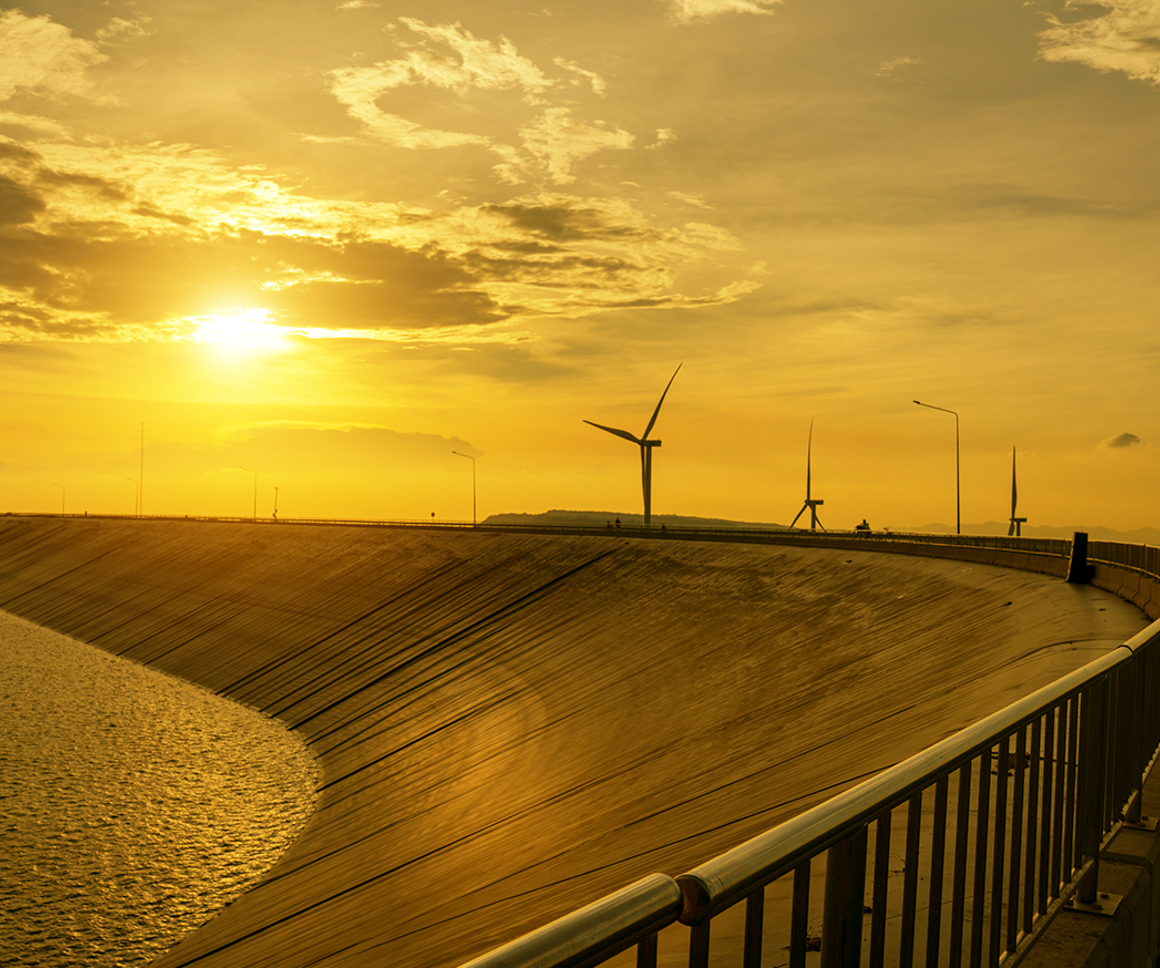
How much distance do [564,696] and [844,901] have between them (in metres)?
35.0

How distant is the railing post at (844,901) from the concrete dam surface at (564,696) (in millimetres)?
10565

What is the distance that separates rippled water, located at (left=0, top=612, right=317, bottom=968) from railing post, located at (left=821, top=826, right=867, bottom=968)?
25729 mm

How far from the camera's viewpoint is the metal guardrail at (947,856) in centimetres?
247

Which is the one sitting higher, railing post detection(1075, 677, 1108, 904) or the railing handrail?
the railing handrail

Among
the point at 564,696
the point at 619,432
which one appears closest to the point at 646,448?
the point at 619,432

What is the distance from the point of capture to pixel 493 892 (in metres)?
18.7

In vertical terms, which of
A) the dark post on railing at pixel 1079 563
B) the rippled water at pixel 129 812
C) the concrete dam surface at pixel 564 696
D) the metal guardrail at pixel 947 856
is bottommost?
the rippled water at pixel 129 812

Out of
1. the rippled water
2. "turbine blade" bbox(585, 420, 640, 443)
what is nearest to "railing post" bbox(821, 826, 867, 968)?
the rippled water

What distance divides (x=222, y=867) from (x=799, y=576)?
2537cm

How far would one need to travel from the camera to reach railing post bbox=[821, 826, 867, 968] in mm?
3393

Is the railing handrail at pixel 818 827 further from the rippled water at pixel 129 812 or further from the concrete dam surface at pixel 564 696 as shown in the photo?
the rippled water at pixel 129 812

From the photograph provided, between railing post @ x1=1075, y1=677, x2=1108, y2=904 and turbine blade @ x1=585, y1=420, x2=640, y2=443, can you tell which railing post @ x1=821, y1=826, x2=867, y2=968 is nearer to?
railing post @ x1=1075, y1=677, x2=1108, y2=904

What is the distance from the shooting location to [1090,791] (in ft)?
21.4

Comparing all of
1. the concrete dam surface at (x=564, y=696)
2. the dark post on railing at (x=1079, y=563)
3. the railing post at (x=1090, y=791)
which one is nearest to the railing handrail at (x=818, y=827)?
the railing post at (x=1090, y=791)
